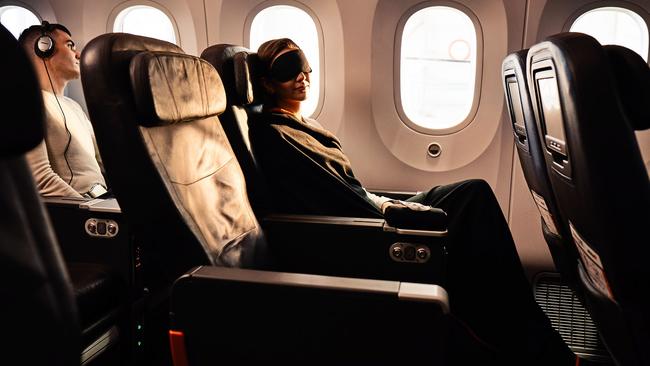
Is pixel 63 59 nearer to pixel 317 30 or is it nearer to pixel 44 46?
pixel 44 46

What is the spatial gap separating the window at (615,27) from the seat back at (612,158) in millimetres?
2037

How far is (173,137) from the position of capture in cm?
158

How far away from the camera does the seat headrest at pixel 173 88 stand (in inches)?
54.6

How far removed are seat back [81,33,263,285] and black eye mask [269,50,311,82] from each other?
0.55m

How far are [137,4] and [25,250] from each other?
→ 3.10 meters

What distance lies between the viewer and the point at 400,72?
10.2 feet

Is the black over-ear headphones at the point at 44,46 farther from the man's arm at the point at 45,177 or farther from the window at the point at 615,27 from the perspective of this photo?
the window at the point at 615,27

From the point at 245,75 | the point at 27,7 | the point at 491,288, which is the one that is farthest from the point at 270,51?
the point at 27,7

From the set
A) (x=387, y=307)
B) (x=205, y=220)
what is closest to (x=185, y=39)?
(x=205, y=220)

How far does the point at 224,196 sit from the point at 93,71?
0.58m

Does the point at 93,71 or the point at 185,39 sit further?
the point at 185,39

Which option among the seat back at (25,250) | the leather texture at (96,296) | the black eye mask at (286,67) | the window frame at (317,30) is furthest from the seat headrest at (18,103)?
the window frame at (317,30)

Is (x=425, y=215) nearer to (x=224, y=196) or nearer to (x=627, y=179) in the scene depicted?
(x=224, y=196)

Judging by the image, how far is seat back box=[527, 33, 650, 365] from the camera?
1036 mm
